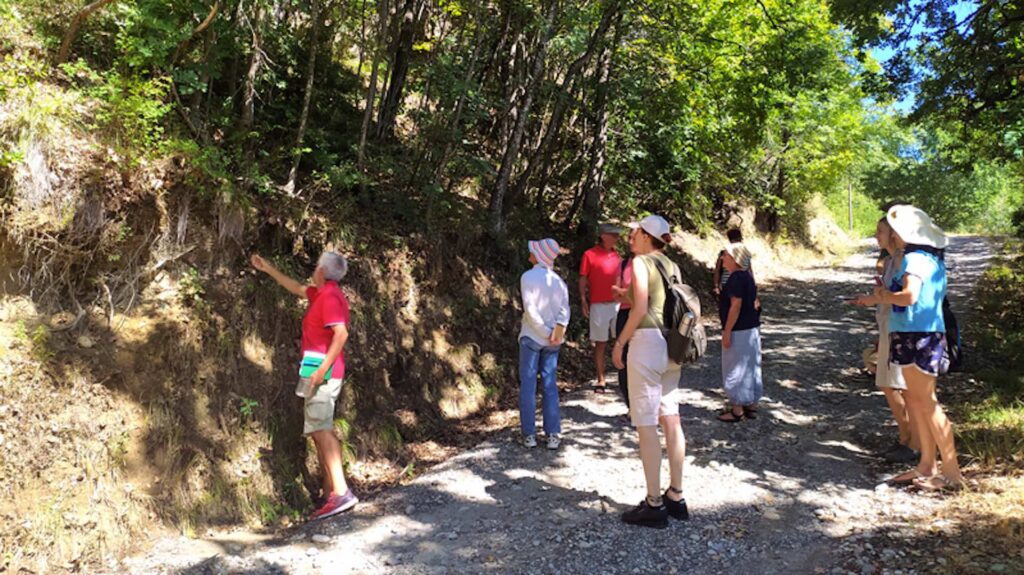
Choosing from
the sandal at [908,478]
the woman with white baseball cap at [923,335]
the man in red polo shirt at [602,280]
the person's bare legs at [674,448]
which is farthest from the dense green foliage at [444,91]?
the sandal at [908,478]

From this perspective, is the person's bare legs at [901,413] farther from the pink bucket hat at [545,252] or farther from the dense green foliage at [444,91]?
the dense green foliage at [444,91]

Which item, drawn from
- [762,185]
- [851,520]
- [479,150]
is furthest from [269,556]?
[762,185]

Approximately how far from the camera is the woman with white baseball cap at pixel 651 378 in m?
4.38

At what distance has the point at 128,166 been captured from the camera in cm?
545

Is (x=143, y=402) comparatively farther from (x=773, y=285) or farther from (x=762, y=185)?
(x=762, y=185)

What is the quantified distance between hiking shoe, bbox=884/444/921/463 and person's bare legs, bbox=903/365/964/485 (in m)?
0.65

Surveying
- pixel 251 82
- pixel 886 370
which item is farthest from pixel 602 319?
pixel 251 82

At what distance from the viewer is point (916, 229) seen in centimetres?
473

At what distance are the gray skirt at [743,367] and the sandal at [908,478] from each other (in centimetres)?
177

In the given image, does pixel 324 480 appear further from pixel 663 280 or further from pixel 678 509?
pixel 663 280

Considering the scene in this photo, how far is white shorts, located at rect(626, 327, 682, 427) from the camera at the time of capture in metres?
4.38

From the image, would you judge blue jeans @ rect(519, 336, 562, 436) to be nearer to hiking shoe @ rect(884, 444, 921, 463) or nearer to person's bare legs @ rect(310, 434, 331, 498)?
person's bare legs @ rect(310, 434, 331, 498)

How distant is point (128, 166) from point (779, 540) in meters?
5.89

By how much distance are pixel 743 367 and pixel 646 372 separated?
257 centimetres
